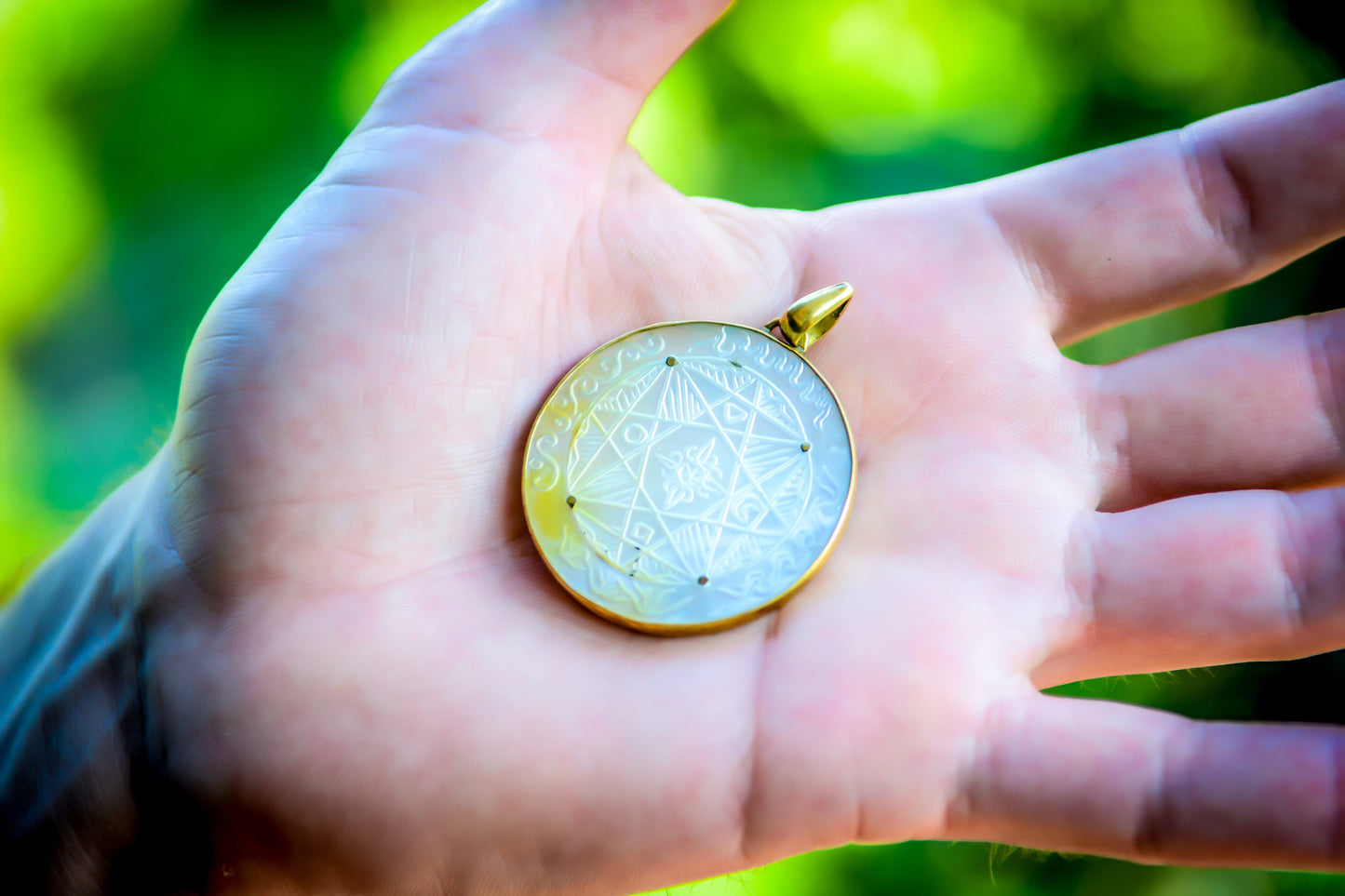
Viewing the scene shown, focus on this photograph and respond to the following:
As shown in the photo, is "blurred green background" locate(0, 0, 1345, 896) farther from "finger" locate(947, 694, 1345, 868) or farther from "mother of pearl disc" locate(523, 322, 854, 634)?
"finger" locate(947, 694, 1345, 868)

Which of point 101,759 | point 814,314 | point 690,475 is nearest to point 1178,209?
point 814,314

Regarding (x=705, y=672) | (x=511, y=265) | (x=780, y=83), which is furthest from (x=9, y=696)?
(x=780, y=83)

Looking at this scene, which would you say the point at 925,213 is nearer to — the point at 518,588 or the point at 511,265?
the point at 511,265

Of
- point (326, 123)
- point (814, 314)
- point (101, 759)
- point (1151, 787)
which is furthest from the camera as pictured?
point (326, 123)

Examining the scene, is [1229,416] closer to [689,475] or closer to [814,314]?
[814,314]

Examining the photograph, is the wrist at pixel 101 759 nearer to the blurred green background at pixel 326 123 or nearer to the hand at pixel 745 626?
the hand at pixel 745 626

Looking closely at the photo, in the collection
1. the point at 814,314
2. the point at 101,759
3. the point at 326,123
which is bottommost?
the point at 101,759

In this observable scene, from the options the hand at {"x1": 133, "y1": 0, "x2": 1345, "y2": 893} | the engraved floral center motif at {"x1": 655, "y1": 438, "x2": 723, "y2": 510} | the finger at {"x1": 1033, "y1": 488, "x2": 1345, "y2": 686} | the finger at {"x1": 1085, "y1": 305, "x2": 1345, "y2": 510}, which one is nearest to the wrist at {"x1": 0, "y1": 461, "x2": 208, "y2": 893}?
the hand at {"x1": 133, "y1": 0, "x2": 1345, "y2": 893}

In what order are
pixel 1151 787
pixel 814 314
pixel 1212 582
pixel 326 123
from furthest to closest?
pixel 326 123, pixel 814 314, pixel 1212 582, pixel 1151 787
